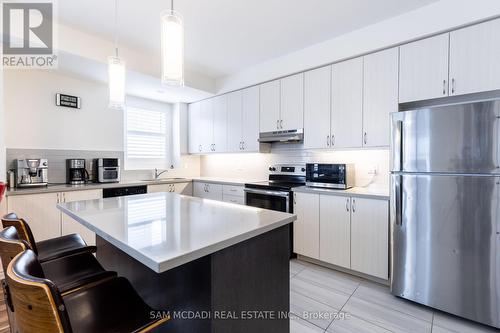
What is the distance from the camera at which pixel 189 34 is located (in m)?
2.72

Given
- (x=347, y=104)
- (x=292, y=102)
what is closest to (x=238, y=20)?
(x=292, y=102)

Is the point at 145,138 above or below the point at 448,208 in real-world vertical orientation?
above

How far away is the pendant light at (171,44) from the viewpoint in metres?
1.39

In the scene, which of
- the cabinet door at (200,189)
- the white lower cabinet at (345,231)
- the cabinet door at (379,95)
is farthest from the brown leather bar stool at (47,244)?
the cabinet door at (379,95)

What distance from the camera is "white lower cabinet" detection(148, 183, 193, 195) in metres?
3.77

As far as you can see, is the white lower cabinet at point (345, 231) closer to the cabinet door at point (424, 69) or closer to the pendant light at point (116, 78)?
the cabinet door at point (424, 69)

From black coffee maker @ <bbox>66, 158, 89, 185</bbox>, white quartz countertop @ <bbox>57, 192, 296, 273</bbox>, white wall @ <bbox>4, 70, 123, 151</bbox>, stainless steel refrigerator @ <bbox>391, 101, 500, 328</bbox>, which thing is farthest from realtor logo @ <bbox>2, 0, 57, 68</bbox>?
stainless steel refrigerator @ <bbox>391, 101, 500, 328</bbox>

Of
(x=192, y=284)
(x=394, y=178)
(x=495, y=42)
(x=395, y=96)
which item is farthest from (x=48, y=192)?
(x=495, y=42)

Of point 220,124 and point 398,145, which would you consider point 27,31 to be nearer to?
point 220,124

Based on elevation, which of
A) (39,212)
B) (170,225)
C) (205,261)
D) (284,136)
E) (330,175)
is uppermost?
(284,136)

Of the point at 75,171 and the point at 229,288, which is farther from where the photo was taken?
the point at 75,171

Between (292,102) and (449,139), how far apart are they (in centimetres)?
179

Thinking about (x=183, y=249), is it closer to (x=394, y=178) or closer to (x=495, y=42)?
(x=394, y=178)

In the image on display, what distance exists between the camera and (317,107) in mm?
3027
